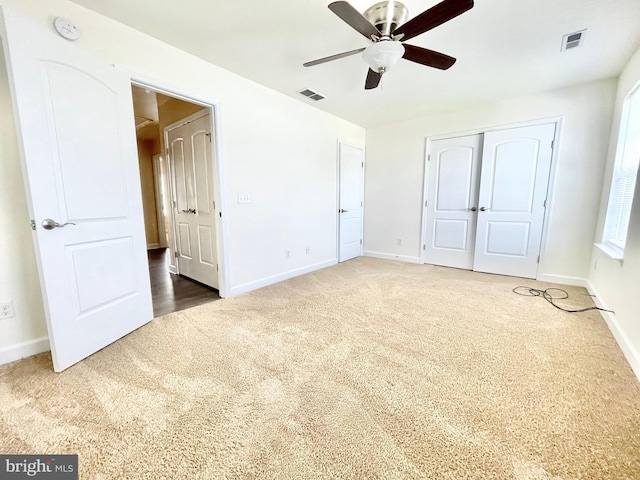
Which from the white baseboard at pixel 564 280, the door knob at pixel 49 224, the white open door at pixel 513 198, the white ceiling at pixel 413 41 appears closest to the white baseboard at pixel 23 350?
the door knob at pixel 49 224

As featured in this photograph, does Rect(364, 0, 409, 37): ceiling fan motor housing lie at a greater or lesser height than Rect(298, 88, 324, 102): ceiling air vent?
lesser

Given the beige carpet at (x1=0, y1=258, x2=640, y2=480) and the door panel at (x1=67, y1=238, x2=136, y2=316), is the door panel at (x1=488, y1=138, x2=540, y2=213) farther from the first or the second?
the door panel at (x1=67, y1=238, x2=136, y2=316)

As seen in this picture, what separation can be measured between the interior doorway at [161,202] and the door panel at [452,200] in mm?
3416

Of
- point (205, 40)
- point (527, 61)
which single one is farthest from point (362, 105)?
point (205, 40)

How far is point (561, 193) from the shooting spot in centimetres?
324

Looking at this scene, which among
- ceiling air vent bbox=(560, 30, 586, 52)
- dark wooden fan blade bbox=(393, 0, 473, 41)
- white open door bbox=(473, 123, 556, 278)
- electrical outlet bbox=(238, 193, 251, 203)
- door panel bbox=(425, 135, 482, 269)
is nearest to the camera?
dark wooden fan blade bbox=(393, 0, 473, 41)

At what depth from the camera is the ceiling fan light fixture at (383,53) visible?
174 cm

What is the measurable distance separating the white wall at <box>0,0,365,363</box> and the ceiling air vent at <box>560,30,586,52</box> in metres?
2.68

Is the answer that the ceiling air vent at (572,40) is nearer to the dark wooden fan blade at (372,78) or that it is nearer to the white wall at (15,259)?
the dark wooden fan blade at (372,78)

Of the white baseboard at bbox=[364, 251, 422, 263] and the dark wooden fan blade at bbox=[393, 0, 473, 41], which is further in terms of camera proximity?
the white baseboard at bbox=[364, 251, 422, 263]

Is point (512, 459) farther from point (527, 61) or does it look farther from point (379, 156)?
point (379, 156)

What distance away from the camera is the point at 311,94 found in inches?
129

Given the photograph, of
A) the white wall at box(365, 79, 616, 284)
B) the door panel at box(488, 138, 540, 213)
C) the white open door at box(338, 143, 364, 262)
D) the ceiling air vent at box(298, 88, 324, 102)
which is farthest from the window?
the white open door at box(338, 143, 364, 262)

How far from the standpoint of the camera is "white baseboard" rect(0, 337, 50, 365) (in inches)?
66.6
